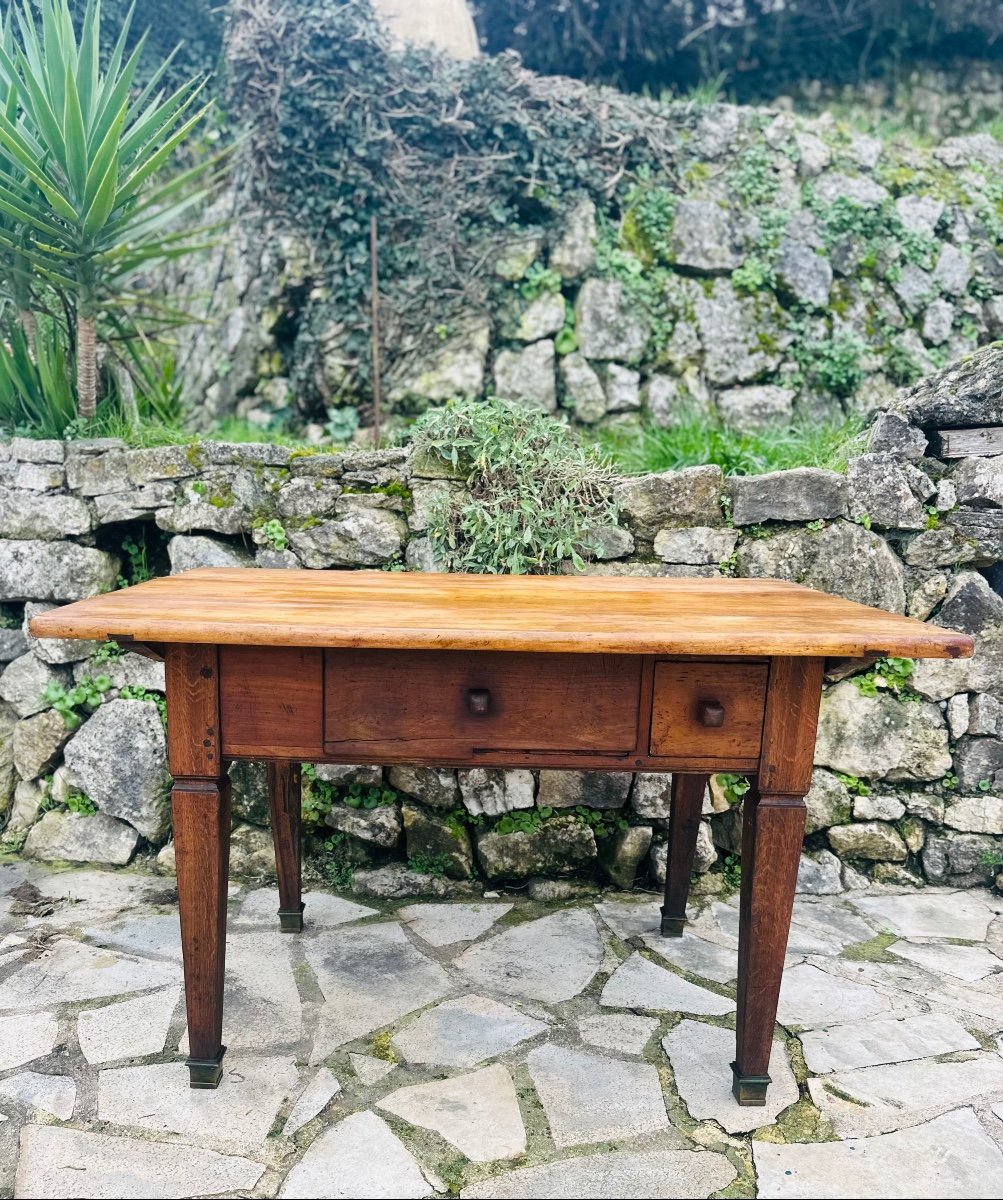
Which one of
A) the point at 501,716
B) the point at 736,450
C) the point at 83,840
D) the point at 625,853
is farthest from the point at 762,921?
the point at 83,840

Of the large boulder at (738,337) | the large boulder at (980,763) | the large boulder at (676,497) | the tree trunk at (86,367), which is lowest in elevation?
the large boulder at (980,763)

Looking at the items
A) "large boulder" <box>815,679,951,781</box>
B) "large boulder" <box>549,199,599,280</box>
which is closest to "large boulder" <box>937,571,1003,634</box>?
"large boulder" <box>815,679,951,781</box>

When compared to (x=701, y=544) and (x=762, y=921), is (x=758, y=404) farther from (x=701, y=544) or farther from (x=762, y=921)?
(x=762, y=921)

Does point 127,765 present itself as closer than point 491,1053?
No

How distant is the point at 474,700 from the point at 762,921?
0.76m

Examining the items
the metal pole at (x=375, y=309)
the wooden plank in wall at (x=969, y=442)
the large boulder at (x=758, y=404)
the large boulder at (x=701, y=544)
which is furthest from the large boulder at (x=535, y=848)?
the large boulder at (x=758, y=404)

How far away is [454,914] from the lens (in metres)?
2.67

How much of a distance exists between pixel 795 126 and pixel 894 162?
0.58 m

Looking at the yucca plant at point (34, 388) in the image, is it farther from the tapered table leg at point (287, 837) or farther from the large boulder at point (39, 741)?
the tapered table leg at point (287, 837)

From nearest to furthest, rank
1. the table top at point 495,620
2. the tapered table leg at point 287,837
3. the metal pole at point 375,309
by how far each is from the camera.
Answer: the table top at point 495,620 → the tapered table leg at point 287,837 → the metal pole at point 375,309

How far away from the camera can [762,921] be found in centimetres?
178

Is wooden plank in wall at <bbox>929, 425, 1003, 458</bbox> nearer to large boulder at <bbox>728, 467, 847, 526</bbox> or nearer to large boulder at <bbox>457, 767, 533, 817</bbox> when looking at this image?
large boulder at <bbox>728, 467, 847, 526</bbox>

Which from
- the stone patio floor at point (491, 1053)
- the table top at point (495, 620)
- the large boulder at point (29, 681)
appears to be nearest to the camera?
the table top at point (495, 620)

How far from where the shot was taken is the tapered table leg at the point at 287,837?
7.93 ft
